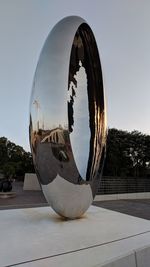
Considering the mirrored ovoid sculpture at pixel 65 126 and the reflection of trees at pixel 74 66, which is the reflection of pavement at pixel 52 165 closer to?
the mirrored ovoid sculpture at pixel 65 126

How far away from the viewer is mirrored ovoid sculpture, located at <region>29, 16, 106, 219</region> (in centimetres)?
488

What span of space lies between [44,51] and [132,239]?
384 centimetres

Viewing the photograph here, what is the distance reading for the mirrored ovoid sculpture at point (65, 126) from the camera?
4.88 meters

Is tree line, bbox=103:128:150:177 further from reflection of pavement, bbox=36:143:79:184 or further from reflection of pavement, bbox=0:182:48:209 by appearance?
reflection of pavement, bbox=36:143:79:184

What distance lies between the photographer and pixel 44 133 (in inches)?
196

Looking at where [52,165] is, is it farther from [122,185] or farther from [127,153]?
[127,153]

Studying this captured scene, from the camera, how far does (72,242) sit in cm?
400

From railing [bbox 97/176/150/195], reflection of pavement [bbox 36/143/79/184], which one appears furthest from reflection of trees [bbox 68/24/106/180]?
railing [bbox 97/176/150/195]

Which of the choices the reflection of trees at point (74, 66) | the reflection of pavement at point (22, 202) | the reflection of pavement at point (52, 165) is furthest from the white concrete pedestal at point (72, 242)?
the reflection of pavement at point (22, 202)

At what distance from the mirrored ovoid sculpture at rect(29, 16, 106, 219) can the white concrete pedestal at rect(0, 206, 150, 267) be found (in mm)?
502

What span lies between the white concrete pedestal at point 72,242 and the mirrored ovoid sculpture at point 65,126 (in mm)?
502

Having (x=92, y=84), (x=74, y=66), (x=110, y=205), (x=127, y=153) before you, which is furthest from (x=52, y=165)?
(x=127, y=153)

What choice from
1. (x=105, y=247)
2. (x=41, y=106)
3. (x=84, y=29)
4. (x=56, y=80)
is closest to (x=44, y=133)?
(x=41, y=106)

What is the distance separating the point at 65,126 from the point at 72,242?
6.42 feet
